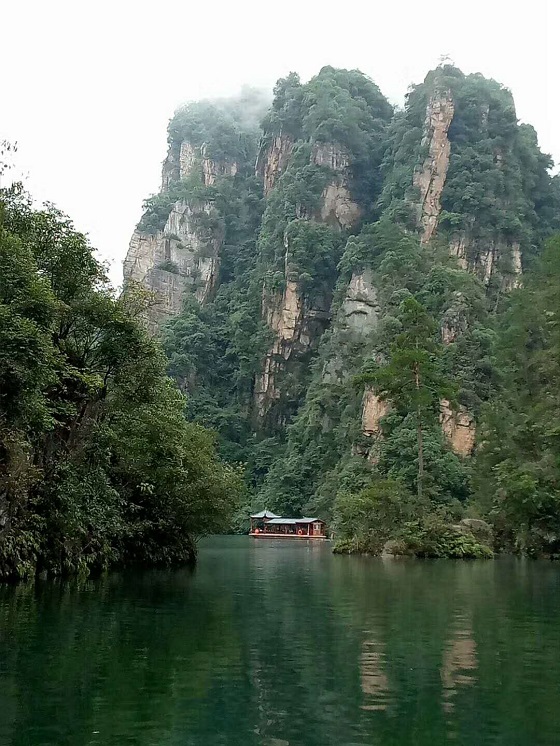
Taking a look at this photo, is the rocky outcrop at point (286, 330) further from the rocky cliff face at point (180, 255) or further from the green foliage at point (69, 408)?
the green foliage at point (69, 408)

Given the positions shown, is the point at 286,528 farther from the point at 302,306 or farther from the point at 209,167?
the point at 209,167

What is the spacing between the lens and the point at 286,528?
6175cm

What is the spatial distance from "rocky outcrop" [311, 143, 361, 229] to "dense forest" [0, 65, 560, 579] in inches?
8.4

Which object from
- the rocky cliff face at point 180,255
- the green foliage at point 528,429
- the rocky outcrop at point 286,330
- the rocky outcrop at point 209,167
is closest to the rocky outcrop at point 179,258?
the rocky cliff face at point 180,255

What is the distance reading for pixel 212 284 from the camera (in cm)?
9100

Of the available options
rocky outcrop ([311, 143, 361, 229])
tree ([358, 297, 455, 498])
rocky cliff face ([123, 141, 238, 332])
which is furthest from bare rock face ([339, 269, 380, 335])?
tree ([358, 297, 455, 498])

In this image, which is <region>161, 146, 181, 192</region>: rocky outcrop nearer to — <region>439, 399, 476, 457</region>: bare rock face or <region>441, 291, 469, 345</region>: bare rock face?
<region>441, 291, 469, 345</region>: bare rock face

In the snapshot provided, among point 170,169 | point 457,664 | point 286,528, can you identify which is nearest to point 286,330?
point 286,528

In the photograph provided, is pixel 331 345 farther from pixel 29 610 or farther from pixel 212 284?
pixel 29 610

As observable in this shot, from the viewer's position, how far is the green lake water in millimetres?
6180

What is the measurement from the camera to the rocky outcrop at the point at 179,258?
8938 centimetres

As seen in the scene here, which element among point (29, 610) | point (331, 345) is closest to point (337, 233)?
point (331, 345)

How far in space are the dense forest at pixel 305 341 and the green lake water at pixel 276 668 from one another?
4943mm

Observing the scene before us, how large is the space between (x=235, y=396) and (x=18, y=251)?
6874 cm
